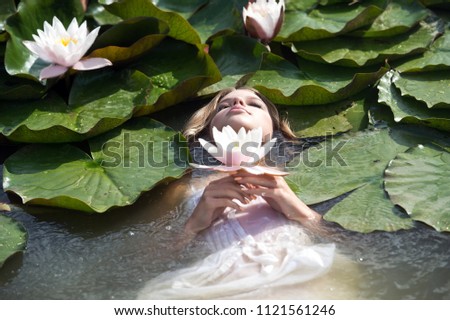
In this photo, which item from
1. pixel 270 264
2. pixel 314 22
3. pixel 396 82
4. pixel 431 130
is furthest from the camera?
pixel 314 22

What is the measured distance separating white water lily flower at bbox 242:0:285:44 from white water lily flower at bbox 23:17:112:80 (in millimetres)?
807

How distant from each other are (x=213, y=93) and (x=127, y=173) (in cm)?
79

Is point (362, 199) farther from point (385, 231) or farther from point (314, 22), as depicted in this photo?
point (314, 22)

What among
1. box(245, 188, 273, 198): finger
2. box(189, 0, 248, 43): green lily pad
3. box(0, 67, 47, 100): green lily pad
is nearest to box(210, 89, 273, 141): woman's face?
box(245, 188, 273, 198): finger

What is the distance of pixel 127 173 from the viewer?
2.98 metres

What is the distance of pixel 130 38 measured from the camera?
356 cm

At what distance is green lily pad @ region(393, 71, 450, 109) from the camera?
3.30 metres

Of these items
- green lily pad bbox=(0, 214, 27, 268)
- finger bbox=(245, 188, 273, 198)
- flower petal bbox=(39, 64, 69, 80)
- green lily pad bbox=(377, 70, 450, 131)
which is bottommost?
green lily pad bbox=(0, 214, 27, 268)

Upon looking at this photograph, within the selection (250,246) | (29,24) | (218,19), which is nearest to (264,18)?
(218,19)

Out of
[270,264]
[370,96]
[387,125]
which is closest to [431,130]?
[387,125]

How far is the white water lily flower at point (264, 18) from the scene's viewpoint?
3.59 meters

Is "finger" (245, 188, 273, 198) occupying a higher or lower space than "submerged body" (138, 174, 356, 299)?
higher

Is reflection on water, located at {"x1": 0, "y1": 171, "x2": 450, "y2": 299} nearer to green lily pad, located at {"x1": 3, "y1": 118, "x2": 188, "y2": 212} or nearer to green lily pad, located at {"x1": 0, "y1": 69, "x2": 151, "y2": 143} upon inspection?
green lily pad, located at {"x1": 3, "y1": 118, "x2": 188, "y2": 212}

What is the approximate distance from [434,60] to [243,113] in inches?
47.0
